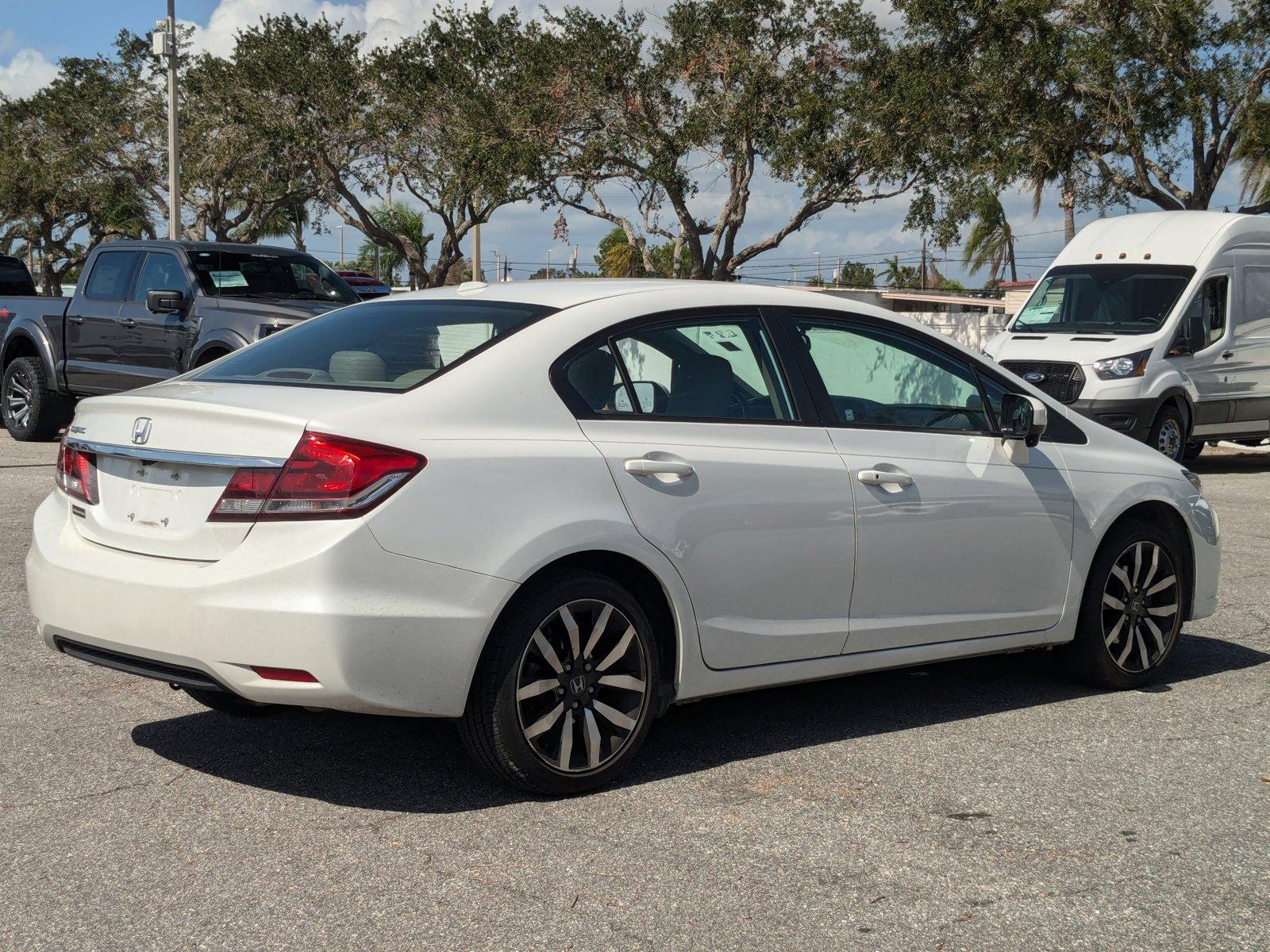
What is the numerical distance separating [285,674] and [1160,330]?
13.1 meters

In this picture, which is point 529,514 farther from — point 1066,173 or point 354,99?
point 354,99

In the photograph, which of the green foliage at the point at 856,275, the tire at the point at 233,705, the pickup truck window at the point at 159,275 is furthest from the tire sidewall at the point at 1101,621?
the green foliage at the point at 856,275

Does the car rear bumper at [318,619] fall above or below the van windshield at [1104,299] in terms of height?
below

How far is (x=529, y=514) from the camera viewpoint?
4258mm

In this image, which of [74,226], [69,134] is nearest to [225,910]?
[69,134]

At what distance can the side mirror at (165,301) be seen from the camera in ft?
41.7

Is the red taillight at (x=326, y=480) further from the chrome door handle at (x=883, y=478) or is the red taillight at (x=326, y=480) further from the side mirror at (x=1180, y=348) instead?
the side mirror at (x=1180, y=348)

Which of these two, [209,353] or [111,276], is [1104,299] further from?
[111,276]

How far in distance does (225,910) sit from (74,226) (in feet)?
210

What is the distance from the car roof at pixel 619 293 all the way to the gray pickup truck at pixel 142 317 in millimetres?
7664

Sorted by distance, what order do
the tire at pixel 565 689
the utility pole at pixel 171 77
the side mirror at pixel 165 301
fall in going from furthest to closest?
1. the utility pole at pixel 171 77
2. the side mirror at pixel 165 301
3. the tire at pixel 565 689

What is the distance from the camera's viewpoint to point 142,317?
45.5 ft

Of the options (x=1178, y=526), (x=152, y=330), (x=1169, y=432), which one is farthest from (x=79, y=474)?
(x=1169, y=432)

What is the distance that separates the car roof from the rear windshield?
0.09 metres
